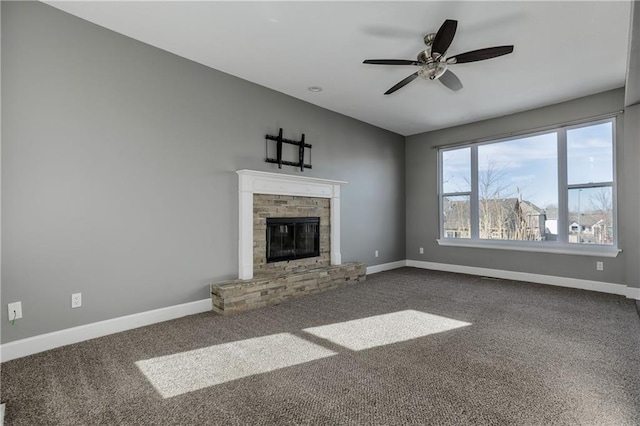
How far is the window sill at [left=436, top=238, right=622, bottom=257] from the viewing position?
4.28 meters

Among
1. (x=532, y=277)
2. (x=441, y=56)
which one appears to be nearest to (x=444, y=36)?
(x=441, y=56)

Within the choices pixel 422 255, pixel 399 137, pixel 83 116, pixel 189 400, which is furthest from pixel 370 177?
pixel 189 400

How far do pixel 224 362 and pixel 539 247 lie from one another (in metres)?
4.78

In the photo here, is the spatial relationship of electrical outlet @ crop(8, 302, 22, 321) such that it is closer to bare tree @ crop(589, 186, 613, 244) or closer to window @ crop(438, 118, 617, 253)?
window @ crop(438, 118, 617, 253)

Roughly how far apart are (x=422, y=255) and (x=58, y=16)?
5991 millimetres

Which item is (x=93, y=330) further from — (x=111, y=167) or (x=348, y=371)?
(x=348, y=371)

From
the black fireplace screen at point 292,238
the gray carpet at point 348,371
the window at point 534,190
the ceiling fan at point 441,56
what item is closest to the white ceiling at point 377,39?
the ceiling fan at point 441,56

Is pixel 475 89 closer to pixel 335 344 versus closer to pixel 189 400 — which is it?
pixel 335 344

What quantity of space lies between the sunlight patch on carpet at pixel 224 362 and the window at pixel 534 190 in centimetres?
419

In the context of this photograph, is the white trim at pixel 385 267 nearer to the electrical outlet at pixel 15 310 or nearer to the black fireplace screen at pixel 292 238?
the black fireplace screen at pixel 292 238

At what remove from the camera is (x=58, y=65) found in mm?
2578

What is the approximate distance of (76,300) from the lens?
2635mm

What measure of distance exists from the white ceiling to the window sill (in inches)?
82.7

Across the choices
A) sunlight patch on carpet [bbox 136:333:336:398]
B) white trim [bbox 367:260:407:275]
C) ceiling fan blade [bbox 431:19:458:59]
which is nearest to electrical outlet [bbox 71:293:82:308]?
sunlight patch on carpet [bbox 136:333:336:398]
